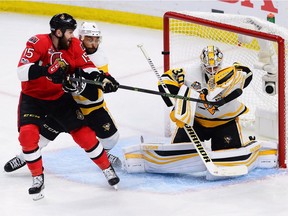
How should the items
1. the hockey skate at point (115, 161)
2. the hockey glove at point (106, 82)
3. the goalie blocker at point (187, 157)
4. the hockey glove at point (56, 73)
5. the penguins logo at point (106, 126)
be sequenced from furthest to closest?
the hockey skate at point (115, 161)
the penguins logo at point (106, 126)
the goalie blocker at point (187, 157)
the hockey glove at point (106, 82)
the hockey glove at point (56, 73)

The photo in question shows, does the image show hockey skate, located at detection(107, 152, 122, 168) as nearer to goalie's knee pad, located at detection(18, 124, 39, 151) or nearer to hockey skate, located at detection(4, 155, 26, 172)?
hockey skate, located at detection(4, 155, 26, 172)

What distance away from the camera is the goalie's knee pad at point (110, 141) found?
15.4 feet

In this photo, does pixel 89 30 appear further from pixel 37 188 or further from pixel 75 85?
pixel 37 188

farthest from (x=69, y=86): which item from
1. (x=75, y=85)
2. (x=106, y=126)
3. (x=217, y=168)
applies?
(x=217, y=168)

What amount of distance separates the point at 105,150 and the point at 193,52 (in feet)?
4.16

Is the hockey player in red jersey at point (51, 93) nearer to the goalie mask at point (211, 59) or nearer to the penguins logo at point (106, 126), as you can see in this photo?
the penguins logo at point (106, 126)

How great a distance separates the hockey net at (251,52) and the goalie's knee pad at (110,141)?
1.77 feet

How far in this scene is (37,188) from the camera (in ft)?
14.2

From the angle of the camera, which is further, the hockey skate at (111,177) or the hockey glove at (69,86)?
the hockey skate at (111,177)

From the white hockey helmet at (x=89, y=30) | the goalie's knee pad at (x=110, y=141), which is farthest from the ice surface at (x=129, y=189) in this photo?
the white hockey helmet at (x=89, y=30)

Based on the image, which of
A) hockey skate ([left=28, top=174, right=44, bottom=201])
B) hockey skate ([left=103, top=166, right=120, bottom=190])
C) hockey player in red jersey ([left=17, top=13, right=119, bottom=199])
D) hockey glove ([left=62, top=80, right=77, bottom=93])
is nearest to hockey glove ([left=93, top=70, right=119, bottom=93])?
hockey player in red jersey ([left=17, top=13, right=119, bottom=199])

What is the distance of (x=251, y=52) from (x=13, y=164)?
1488 mm

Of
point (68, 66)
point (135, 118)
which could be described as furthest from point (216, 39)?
point (68, 66)

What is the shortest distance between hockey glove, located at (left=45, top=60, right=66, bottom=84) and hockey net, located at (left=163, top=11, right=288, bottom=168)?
78cm
